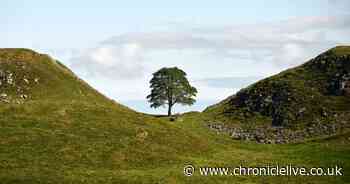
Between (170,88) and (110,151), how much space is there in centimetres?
7767

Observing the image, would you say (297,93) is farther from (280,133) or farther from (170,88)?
(170,88)

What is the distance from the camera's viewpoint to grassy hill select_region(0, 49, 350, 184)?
1662 inches

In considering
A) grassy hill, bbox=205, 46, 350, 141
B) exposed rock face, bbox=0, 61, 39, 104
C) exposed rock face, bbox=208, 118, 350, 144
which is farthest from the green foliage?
exposed rock face, bbox=0, 61, 39, 104

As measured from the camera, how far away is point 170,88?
126062mm

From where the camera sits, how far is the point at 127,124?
59531 mm

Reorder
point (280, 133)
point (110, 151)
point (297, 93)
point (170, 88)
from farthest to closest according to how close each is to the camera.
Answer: point (170, 88), point (297, 93), point (280, 133), point (110, 151)

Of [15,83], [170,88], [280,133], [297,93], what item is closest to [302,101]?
[297,93]

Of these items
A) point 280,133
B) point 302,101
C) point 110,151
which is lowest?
point 280,133

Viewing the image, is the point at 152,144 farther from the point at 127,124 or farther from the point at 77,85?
the point at 77,85

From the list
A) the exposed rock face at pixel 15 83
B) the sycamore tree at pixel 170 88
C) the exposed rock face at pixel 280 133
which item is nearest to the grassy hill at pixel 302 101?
the exposed rock face at pixel 280 133

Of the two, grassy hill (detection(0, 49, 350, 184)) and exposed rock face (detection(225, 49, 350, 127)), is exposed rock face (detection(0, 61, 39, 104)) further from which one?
exposed rock face (detection(225, 49, 350, 127))

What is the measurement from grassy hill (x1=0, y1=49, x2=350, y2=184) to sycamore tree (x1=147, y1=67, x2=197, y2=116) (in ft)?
169

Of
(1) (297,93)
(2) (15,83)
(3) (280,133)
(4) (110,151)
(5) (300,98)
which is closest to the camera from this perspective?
(4) (110,151)

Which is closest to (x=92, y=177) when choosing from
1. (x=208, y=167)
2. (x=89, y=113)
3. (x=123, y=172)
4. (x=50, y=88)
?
(x=123, y=172)
